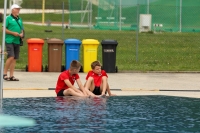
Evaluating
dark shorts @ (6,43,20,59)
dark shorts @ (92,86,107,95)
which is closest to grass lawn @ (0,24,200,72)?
dark shorts @ (6,43,20,59)

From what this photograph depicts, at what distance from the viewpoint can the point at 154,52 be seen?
89.9 ft

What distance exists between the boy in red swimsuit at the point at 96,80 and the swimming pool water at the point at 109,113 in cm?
28

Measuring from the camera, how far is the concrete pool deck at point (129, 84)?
1653 cm

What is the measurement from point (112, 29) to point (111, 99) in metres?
25.6

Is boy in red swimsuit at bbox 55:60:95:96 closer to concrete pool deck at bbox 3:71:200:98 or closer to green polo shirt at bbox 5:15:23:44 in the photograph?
concrete pool deck at bbox 3:71:200:98

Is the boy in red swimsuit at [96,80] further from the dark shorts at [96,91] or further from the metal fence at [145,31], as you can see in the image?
the metal fence at [145,31]

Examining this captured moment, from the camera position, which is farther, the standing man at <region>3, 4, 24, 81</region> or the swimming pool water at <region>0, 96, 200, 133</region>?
the standing man at <region>3, 4, 24, 81</region>

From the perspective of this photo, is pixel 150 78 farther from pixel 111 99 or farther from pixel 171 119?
pixel 171 119

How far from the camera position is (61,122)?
11.4m

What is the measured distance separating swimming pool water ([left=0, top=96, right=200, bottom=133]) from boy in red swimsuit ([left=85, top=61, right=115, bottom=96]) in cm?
28

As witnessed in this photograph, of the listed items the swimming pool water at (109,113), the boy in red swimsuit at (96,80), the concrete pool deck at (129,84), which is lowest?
the swimming pool water at (109,113)

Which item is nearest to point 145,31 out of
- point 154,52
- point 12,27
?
point 154,52

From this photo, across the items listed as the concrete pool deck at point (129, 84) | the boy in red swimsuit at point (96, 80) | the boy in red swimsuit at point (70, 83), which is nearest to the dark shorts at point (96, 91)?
the boy in red swimsuit at point (96, 80)

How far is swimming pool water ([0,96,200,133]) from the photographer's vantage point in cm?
1087
